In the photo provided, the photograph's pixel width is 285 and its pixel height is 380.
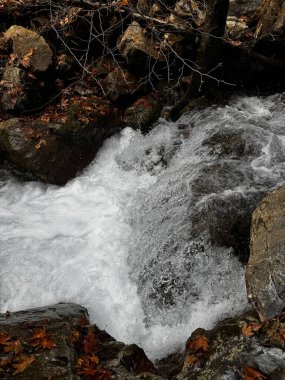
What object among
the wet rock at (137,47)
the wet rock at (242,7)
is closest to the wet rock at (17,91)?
the wet rock at (137,47)

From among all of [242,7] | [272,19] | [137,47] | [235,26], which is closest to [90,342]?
[137,47]

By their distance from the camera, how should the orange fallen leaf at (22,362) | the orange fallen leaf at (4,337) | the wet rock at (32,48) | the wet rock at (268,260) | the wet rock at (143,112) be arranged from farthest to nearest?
the wet rock at (143,112), the wet rock at (32,48), the wet rock at (268,260), the orange fallen leaf at (4,337), the orange fallen leaf at (22,362)

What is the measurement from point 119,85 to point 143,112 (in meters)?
0.86

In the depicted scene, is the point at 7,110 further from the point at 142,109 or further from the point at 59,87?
the point at 142,109

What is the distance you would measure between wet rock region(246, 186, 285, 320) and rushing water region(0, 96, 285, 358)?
87 cm

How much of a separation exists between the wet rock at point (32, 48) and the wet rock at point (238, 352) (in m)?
6.57

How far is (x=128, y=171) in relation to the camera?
7590mm

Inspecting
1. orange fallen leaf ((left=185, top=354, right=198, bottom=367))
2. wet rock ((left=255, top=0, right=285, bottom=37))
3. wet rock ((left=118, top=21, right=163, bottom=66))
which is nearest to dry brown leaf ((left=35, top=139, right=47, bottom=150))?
wet rock ((left=118, top=21, right=163, bottom=66))

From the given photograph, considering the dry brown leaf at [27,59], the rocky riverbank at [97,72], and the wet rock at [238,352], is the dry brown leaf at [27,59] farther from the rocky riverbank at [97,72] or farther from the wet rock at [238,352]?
the wet rock at [238,352]

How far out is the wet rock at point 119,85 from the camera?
8133 mm

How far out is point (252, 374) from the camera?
3279 millimetres

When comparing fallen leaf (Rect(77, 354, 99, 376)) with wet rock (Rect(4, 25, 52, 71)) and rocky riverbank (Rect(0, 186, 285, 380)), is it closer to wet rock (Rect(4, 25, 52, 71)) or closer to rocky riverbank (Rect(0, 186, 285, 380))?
rocky riverbank (Rect(0, 186, 285, 380))

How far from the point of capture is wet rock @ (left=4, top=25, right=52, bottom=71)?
25.4ft

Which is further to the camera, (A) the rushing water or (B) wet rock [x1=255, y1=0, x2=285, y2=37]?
(B) wet rock [x1=255, y1=0, x2=285, y2=37]
